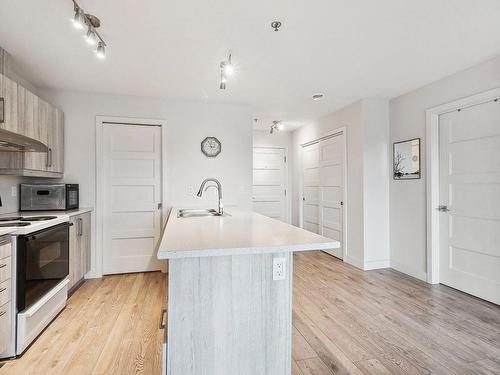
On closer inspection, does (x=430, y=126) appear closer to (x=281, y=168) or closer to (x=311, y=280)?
(x=311, y=280)

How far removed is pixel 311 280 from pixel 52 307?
8.80 ft

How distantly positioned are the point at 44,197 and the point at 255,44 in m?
2.71

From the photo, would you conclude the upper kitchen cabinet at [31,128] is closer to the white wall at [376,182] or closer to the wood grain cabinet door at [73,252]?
the wood grain cabinet door at [73,252]

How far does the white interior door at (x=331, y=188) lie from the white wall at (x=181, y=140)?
1.44 meters

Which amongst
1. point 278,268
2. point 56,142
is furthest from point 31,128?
point 278,268

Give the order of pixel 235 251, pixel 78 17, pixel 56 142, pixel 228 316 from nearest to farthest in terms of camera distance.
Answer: pixel 235 251, pixel 228 316, pixel 78 17, pixel 56 142

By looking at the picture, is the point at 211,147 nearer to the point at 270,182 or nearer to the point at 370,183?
the point at 370,183

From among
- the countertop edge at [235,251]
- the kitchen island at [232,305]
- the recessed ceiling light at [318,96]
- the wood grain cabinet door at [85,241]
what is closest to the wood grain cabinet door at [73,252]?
the wood grain cabinet door at [85,241]

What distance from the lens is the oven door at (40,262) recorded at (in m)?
1.88

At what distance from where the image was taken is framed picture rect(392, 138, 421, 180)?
11.1ft

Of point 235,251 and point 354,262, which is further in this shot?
point 354,262

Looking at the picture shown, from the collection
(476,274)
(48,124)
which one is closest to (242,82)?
(48,124)

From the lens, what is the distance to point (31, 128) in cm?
252

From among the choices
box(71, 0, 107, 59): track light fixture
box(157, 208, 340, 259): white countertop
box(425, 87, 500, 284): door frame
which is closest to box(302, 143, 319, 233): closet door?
box(425, 87, 500, 284): door frame
